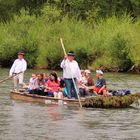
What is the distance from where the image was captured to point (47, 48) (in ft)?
170

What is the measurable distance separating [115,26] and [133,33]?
299 centimetres

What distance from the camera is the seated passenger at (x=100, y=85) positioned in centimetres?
2400

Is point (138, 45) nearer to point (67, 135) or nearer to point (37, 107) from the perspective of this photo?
point (37, 107)

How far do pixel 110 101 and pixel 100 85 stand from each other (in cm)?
144

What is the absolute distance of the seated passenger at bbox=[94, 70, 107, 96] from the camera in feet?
78.7

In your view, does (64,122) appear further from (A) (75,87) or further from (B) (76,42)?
(B) (76,42)

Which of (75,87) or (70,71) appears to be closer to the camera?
(75,87)

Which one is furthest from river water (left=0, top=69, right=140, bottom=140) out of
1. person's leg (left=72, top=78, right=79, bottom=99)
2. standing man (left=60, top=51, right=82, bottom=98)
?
standing man (left=60, top=51, right=82, bottom=98)

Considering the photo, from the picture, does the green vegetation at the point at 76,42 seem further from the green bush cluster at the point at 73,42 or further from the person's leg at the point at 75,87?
the person's leg at the point at 75,87

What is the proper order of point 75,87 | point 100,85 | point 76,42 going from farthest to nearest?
1. point 76,42
2. point 100,85
3. point 75,87

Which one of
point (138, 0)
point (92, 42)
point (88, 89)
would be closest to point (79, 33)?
point (92, 42)

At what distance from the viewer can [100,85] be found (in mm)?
24188

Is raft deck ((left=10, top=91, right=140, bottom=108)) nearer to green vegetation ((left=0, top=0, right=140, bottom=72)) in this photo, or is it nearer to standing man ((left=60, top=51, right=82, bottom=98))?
standing man ((left=60, top=51, right=82, bottom=98))

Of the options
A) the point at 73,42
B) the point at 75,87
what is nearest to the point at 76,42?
the point at 73,42
